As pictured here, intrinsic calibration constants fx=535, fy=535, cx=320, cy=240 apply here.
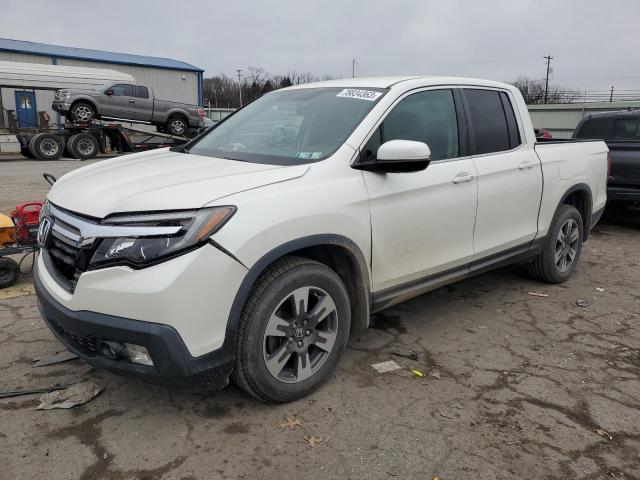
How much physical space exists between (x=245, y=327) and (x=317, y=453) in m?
0.70

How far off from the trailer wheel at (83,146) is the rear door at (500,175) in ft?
57.1

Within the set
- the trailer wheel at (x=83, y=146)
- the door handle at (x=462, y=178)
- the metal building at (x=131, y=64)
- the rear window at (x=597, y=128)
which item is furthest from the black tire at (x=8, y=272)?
the metal building at (x=131, y=64)

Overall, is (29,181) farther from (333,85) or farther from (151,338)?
(151,338)

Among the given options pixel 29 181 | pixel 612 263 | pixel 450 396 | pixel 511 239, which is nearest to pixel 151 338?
pixel 450 396

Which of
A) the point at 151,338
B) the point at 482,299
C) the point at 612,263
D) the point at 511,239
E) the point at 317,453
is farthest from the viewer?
the point at 612,263

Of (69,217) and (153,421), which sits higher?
(69,217)

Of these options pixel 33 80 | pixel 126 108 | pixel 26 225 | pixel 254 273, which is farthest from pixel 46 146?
pixel 254 273

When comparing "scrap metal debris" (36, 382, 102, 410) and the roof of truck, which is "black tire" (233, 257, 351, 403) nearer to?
"scrap metal debris" (36, 382, 102, 410)

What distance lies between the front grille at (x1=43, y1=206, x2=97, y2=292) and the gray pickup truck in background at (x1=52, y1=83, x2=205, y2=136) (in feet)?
60.3

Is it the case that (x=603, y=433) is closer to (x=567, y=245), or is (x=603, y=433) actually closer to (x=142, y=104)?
(x=567, y=245)

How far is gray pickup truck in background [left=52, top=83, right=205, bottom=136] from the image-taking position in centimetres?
1930

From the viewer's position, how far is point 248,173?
2.87 m

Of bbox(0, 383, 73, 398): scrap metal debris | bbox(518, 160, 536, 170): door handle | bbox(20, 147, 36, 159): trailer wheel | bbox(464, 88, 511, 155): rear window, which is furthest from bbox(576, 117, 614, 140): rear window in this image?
bbox(20, 147, 36, 159): trailer wheel

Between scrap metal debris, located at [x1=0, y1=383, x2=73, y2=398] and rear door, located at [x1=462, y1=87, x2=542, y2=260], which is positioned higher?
rear door, located at [x1=462, y1=87, x2=542, y2=260]
